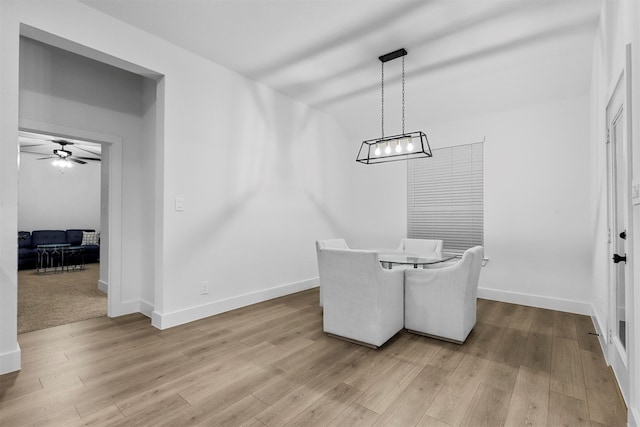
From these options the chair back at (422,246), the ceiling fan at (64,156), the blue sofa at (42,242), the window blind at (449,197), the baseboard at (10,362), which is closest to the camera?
the baseboard at (10,362)

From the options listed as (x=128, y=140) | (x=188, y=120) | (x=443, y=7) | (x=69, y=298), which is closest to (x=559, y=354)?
(x=443, y=7)

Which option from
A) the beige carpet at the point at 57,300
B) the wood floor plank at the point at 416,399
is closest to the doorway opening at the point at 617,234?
the wood floor plank at the point at 416,399

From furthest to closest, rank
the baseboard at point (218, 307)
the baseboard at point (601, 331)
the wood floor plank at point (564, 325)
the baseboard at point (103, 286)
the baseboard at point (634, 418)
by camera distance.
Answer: the baseboard at point (103, 286)
the baseboard at point (218, 307)
the wood floor plank at point (564, 325)
the baseboard at point (601, 331)
the baseboard at point (634, 418)

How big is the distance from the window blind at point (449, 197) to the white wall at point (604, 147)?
123cm

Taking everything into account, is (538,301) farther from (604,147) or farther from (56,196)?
(56,196)

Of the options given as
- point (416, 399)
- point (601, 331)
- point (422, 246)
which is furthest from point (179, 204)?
point (601, 331)

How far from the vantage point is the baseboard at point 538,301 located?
3.54 meters

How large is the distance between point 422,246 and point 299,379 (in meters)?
2.41

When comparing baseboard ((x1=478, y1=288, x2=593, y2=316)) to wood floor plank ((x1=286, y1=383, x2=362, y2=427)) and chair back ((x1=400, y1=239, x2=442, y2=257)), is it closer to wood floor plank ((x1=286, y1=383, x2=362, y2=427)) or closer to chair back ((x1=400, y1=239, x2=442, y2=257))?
chair back ((x1=400, y1=239, x2=442, y2=257))

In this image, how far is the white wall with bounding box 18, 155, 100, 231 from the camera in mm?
7613

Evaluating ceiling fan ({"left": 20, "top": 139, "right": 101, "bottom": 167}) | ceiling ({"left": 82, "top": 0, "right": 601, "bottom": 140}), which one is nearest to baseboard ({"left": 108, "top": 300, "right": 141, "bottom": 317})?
ceiling ({"left": 82, "top": 0, "right": 601, "bottom": 140})

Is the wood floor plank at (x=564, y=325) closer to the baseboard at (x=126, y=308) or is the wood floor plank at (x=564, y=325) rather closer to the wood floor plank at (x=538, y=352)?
the wood floor plank at (x=538, y=352)

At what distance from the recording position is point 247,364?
2299 millimetres

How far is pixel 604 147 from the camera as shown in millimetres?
2555
